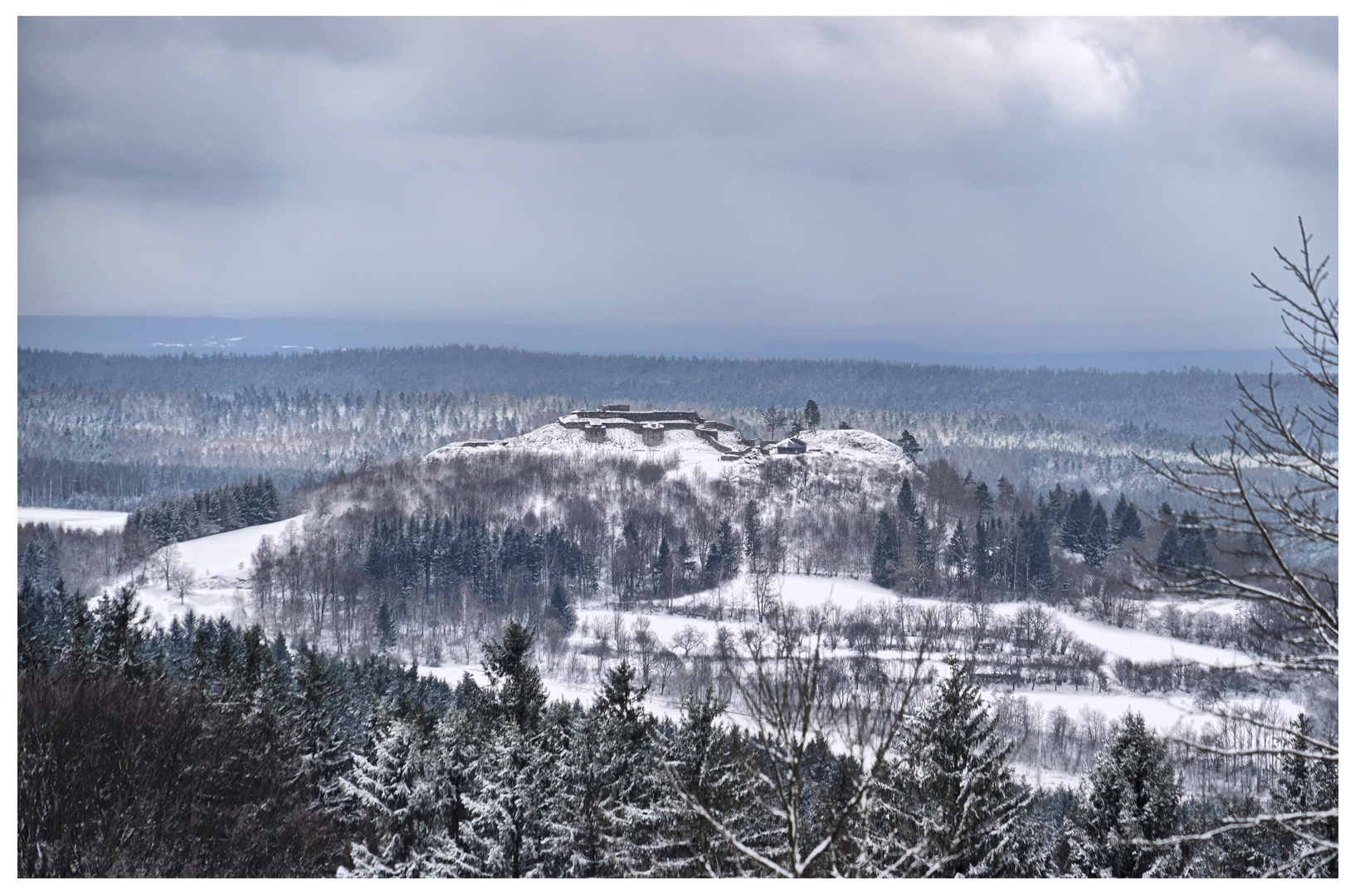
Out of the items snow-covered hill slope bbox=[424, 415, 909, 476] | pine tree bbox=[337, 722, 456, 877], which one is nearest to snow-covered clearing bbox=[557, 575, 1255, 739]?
snow-covered hill slope bbox=[424, 415, 909, 476]

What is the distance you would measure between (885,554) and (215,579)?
4937cm

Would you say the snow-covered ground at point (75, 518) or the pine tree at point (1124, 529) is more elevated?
the pine tree at point (1124, 529)

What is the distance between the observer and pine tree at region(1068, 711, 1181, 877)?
1460 centimetres

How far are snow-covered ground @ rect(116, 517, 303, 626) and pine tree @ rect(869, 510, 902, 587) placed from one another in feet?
146

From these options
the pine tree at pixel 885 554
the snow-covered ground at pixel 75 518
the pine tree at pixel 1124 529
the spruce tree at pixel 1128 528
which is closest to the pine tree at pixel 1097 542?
the pine tree at pixel 1124 529

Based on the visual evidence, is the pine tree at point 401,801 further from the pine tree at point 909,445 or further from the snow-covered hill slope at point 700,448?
the pine tree at point 909,445

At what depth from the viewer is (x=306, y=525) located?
285 feet

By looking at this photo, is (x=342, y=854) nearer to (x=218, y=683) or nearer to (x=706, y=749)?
(x=706, y=749)

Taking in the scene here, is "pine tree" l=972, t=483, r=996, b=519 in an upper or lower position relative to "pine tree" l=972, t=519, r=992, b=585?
upper

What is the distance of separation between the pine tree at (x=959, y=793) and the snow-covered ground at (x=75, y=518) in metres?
86.2

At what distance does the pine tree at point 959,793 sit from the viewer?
13.5 metres

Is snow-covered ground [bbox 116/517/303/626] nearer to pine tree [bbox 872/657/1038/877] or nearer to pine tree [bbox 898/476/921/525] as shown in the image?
pine tree [bbox 898/476/921/525]

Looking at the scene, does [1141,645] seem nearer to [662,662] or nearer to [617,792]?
[662,662]

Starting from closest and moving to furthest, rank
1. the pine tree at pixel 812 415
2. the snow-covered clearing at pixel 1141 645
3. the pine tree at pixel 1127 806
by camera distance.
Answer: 1. the pine tree at pixel 1127 806
2. the snow-covered clearing at pixel 1141 645
3. the pine tree at pixel 812 415
